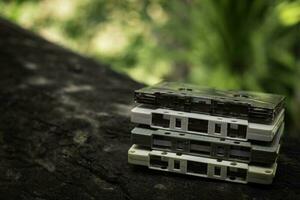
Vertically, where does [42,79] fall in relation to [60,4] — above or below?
below

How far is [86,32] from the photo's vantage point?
16.1 ft

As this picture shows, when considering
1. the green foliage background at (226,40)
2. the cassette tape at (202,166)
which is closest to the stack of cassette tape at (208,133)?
the cassette tape at (202,166)

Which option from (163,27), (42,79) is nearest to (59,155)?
(42,79)

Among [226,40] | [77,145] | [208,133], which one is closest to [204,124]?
[208,133]

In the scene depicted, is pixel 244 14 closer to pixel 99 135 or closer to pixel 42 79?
pixel 42 79

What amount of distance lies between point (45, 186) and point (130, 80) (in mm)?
922

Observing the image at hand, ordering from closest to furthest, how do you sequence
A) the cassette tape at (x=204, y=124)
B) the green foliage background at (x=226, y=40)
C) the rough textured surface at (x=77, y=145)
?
the cassette tape at (x=204, y=124) < the rough textured surface at (x=77, y=145) < the green foliage background at (x=226, y=40)

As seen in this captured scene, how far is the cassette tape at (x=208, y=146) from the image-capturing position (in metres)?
1.00

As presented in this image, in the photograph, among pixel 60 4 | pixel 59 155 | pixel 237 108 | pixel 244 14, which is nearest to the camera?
pixel 237 108

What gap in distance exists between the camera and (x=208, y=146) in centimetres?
105

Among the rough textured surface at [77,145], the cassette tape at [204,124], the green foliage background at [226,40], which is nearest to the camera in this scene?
the cassette tape at [204,124]

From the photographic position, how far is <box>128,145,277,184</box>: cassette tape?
1.02 m

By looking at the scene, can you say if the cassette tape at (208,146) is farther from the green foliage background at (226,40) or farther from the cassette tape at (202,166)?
the green foliage background at (226,40)

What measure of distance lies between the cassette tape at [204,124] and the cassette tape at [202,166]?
7cm
